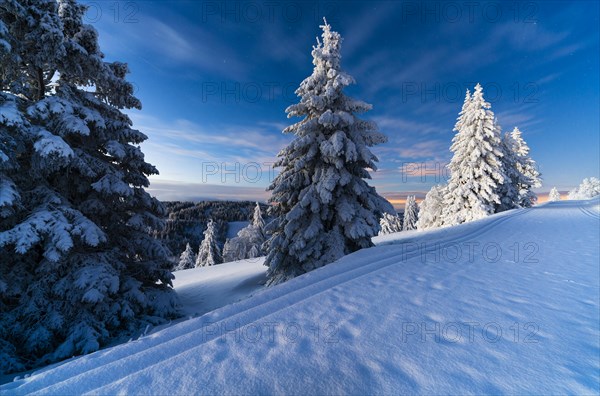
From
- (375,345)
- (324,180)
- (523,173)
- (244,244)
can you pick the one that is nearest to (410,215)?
(523,173)

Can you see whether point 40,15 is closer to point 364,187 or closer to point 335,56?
point 335,56

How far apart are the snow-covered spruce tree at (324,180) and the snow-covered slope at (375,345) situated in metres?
4.41

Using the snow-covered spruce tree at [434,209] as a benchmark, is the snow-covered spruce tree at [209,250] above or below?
below

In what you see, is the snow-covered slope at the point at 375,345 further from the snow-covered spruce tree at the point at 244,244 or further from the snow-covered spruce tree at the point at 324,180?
the snow-covered spruce tree at the point at 244,244

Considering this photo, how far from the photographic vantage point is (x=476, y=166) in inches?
854

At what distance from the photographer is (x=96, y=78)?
7.43 m

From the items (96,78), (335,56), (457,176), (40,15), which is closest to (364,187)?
(335,56)

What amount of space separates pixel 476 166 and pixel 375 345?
24.5m

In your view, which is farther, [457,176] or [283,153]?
[457,176]

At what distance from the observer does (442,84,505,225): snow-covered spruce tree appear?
21.0 metres

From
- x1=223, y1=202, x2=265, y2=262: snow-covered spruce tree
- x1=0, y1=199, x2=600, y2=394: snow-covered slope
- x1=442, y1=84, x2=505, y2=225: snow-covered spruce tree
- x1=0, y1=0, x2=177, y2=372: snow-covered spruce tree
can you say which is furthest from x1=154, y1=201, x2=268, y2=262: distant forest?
x1=0, y1=199, x2=600, y2=394: snow-covered slope

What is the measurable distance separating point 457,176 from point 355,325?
80.4ft

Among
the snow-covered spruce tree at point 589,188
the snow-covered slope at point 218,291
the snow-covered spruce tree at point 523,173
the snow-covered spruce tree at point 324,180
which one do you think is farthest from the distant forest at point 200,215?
the snow-covered spruce tree at point 589,188

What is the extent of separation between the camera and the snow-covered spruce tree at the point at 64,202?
5.47m
